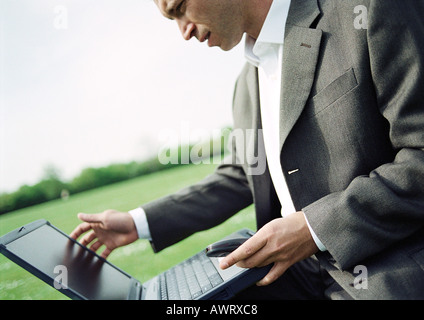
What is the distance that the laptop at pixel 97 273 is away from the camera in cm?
127

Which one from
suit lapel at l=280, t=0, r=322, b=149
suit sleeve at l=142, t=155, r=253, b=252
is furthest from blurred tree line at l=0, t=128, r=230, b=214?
suit lapel at l=280, t=0, r=322, b=149

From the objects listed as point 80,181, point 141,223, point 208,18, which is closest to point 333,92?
point 208,18

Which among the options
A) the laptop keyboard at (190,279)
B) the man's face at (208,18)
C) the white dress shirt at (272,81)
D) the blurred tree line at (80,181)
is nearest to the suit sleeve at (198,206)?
the laptop keyboard at (190,279)

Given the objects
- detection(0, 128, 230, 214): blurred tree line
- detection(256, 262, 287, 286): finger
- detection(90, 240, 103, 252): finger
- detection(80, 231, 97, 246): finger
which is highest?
detection(256, 262, 287, 286): finger

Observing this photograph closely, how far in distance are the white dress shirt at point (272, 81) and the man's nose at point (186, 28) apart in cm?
32

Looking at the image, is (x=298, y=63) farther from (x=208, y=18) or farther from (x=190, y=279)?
Answer: (x=190, y=279)

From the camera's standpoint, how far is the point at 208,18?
173 cm

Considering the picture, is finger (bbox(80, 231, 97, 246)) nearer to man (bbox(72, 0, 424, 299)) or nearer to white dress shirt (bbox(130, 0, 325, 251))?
man (bbox(72, 0, 424, 299))

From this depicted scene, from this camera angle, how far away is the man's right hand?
184cm

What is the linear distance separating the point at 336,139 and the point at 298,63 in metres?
0.37

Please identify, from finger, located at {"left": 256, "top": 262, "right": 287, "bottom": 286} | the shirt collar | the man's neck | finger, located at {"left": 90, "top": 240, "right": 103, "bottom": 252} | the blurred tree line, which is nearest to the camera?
finger, located at {"left": 256, "top": 262, "right": 287, "bottom": 286}

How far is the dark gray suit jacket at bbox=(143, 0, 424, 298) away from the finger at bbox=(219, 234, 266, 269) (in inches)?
8.0
